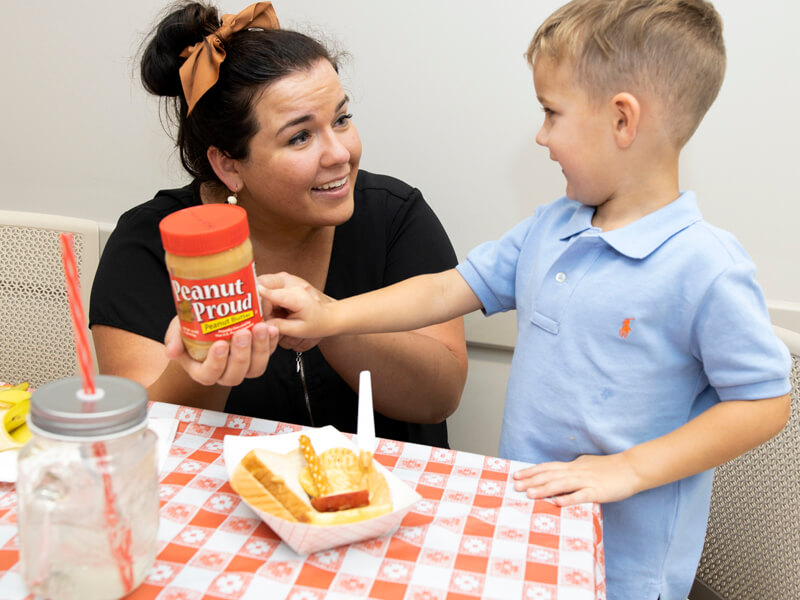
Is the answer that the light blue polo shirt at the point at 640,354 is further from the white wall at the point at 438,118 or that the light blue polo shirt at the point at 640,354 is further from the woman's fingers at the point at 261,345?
the white wall at the point at 438,118

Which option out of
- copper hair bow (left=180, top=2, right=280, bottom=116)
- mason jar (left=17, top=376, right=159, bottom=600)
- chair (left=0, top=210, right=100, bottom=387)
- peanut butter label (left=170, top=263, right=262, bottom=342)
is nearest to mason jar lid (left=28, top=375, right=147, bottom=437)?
mason jar (left=17, top=376, right=159, bottom=600)

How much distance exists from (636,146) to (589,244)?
13 centimetres

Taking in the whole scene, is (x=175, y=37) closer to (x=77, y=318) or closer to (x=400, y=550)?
(x=77, y=318)

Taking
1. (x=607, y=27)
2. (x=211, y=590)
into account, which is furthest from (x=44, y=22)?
(x=211, y=590)

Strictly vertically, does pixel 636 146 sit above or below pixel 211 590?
above

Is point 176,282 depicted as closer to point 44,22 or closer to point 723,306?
point 723,306

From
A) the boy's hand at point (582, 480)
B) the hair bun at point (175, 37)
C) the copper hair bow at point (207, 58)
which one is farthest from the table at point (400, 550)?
the hair bun at point (175, 37)

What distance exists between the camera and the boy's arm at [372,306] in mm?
917

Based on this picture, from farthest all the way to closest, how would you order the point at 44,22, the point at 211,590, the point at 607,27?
the point at 44,22
the point at 607,27
the point at 211,590

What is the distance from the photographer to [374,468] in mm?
732

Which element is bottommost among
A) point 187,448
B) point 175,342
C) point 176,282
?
point 187,448

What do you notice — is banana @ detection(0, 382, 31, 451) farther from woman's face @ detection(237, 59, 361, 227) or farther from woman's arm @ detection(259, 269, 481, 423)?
woman's face @ detection(237, 59, 361, 227)

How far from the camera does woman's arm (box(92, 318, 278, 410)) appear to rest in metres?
0.78

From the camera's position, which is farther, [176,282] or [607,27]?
[607,27]
